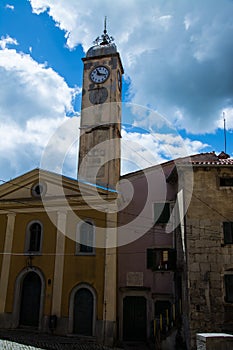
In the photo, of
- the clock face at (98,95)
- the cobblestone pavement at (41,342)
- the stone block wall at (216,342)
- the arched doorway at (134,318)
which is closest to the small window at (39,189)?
the cobblestone pavement at (41,342)

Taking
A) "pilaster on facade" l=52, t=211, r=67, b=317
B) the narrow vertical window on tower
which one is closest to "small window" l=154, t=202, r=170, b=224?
the narrow vertical window on tower

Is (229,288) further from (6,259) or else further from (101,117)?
(101,117)

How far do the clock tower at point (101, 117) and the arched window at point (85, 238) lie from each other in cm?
667

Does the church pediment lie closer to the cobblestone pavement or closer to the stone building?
the stone building

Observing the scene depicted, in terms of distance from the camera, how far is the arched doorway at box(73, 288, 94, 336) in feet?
54.2

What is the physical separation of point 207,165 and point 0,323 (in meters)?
13.7

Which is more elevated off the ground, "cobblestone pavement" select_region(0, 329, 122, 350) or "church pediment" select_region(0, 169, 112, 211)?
"church pediment" select_region(0, 169, 112, 211)

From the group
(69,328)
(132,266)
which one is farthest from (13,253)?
(132,266)

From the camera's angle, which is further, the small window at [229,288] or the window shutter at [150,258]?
the window shutter at [150,258]

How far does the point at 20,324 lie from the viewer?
1767 cm

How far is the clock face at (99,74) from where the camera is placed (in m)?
28.3

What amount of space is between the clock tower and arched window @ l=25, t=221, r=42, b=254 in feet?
23.6

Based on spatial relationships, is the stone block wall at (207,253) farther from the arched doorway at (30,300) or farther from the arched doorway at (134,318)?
the arched doorway at (30,300)

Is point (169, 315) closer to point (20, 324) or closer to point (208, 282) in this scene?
point (208, 282)
